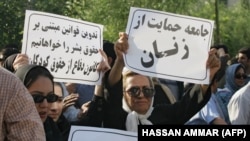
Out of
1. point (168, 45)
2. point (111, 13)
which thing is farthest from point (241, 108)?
point (111, 13)

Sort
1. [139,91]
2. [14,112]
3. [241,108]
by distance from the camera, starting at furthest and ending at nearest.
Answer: [241,108]
[139,91]
[14,112]

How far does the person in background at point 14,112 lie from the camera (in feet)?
6.86

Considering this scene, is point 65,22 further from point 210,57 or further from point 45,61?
point 210,57

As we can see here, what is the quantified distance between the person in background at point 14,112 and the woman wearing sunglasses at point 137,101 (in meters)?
1.47

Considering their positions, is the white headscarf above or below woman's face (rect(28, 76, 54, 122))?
below

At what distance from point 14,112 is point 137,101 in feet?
4.95

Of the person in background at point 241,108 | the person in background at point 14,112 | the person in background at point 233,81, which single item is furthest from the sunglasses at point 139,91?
the person in background at point 233,81

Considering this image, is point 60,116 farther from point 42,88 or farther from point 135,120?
point 42,88

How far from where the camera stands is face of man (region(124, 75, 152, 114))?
11.6 feet

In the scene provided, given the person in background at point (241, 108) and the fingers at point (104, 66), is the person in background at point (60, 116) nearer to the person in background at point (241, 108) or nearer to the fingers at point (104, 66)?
the fingers at point (104, 66)

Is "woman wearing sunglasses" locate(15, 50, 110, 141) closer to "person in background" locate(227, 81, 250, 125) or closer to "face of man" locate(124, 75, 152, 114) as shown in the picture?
"face of man" locate(124, 75, 152, 114)

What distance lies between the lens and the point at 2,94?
2.09 meters

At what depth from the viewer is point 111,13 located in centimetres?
1452

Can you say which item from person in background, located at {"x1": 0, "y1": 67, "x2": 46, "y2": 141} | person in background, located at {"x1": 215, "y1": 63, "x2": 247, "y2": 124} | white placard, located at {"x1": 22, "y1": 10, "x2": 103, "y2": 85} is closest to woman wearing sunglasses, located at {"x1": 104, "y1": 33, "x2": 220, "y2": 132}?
white placard, located at {"x1": 22, "y1": 10, "x2": 103, "y2": 85}
